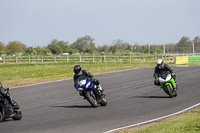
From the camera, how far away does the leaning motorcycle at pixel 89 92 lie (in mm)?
13430

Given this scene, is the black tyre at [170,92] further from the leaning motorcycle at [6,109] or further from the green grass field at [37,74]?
the green grass field at [37,74]

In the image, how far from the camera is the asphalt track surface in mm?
10195

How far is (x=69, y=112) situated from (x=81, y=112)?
415 mm

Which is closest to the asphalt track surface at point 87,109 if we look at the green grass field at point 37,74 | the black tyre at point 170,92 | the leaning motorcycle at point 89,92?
the black tyre at point 170,92

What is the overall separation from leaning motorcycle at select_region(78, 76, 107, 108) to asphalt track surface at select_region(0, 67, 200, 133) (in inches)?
11.8

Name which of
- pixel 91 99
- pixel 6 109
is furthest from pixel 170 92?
pixel 6 109

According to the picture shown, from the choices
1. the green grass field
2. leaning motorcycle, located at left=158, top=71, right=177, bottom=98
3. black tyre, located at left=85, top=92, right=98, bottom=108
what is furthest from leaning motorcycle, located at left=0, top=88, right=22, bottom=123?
the green grass field

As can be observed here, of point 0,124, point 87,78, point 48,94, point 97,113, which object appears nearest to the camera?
point 0,124

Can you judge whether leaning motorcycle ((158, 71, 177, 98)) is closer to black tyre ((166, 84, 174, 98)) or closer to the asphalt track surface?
black tyre ((166, 84, 174, 98))

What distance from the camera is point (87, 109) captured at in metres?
13.7

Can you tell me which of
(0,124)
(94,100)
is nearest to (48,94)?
(94,100)

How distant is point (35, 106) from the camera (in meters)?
15.2

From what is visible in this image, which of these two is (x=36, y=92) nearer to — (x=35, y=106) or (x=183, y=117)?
(x=35, y=106)

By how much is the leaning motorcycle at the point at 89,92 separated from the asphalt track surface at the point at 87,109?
0.30 meters
